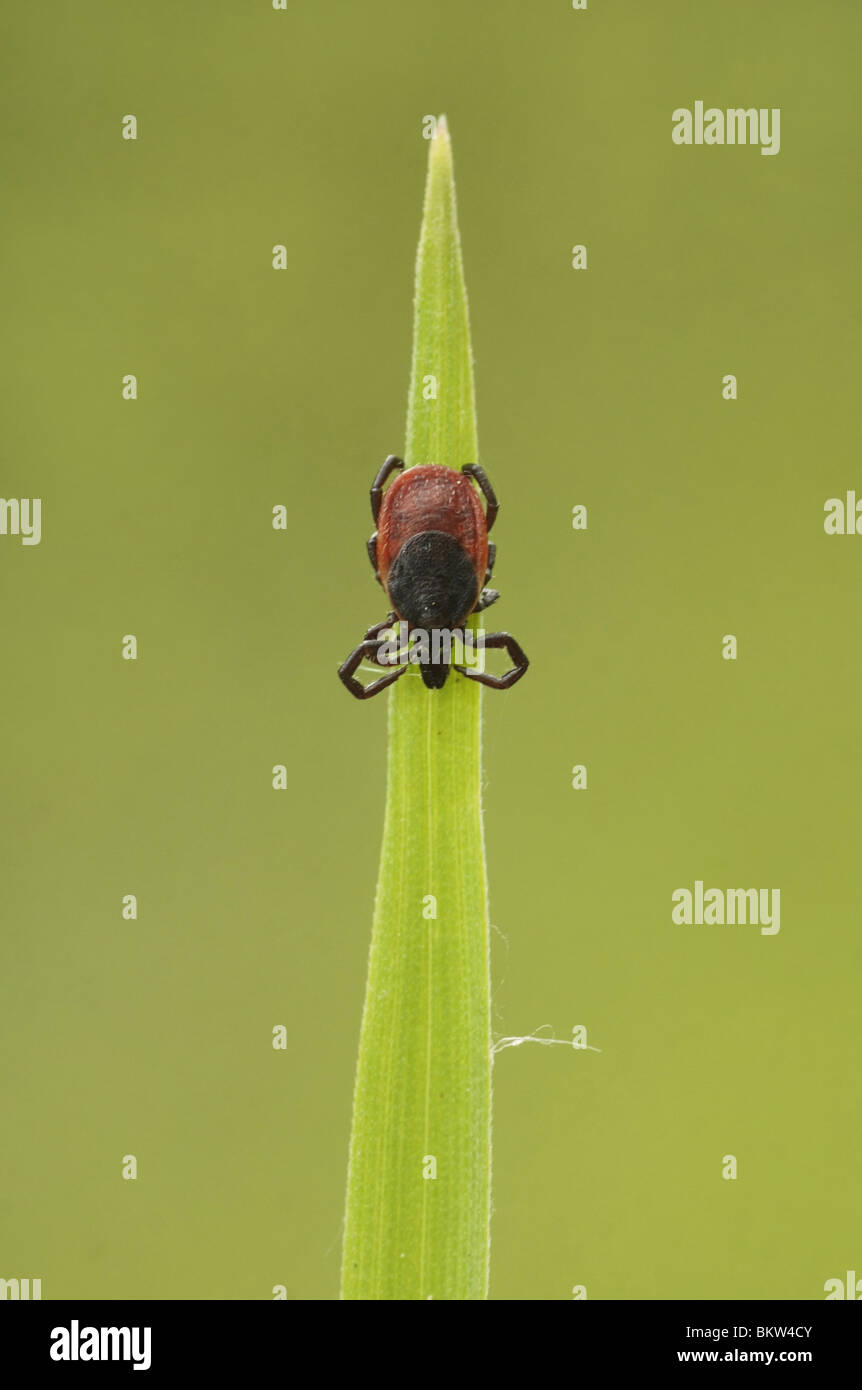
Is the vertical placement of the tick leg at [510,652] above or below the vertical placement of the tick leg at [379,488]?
below

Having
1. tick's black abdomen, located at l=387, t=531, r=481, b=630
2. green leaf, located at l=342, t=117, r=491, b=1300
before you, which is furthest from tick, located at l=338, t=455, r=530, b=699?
green leaf, located at l=342, t=117, r=491, b=1300

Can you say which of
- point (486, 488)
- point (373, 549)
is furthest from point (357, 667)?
point (486, 488)

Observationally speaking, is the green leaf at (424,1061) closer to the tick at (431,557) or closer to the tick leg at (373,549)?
the tick at (431,557)

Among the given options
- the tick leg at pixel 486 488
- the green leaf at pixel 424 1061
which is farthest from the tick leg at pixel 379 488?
the green leaf at pixel 424 1061

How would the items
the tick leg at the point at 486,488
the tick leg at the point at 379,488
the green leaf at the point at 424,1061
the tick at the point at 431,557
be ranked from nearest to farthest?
the green leaf at the point at 424,1061
the tick leg at the point at 486,488
the tick at the point at 431,557
the tick leg at the point at 379,488

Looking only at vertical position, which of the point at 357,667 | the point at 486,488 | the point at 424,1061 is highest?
the point at 486,488

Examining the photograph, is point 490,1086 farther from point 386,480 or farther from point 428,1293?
point 386,480
